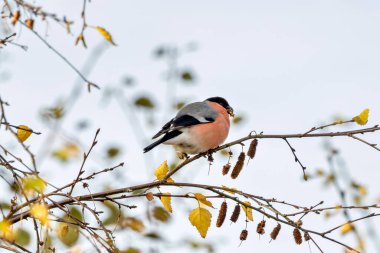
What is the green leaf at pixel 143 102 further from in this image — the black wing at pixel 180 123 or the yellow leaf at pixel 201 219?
the yellow leaf at pixel 201 219

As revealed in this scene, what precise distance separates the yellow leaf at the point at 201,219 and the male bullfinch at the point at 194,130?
1608mm

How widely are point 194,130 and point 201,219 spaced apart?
1910 mm

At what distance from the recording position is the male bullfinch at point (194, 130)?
Answer: 427 cm

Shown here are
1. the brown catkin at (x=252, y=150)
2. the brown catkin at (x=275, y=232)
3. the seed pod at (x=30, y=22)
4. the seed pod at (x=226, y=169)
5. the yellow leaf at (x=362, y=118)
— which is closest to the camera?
the seed pod at (x=30, y=22)

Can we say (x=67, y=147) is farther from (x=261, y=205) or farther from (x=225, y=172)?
(x=261, y=205)

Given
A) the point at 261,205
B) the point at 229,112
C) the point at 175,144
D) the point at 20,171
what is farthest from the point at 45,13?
the point at 229,112

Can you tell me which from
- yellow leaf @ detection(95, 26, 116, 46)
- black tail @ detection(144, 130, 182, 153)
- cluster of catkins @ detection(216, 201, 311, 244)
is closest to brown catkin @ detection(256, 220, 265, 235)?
cluster of catkins @ detection(216, 201, 311, 244)

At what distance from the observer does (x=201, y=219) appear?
245 centimetres

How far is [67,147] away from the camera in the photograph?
153 inches

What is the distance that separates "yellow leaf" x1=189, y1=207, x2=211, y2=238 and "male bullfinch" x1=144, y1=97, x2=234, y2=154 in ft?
5.27

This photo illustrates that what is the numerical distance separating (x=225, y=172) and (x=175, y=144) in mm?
1431

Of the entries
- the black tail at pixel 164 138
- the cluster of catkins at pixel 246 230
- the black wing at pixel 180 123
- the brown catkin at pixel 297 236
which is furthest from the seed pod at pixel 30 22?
the black wing at pixel 180 123

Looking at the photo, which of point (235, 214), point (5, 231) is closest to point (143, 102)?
point (235, 214)

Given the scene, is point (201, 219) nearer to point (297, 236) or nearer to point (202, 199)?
point (202, 199)
